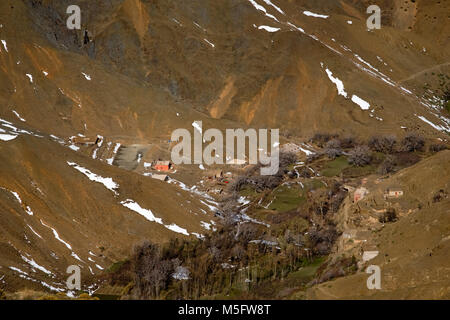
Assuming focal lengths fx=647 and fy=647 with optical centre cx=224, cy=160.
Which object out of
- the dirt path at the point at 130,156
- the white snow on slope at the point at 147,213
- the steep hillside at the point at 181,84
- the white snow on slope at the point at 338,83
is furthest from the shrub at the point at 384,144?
the white snow on slope at the point at 147,213

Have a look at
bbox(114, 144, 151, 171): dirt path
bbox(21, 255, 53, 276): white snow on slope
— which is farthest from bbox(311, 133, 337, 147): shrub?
bbox(21, 255, 53, 276): white snow on slope

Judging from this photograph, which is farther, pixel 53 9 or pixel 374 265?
pixel 53 9

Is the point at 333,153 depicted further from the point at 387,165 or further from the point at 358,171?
the point at 387,165

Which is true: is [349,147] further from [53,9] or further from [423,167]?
[53,9]

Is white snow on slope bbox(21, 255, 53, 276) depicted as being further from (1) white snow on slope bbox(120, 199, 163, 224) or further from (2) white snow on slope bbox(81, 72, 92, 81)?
(2) white snow on slope bbox(81, 72, 92, 81)

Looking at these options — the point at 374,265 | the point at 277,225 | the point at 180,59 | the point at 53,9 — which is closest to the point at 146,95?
the point at 180,59

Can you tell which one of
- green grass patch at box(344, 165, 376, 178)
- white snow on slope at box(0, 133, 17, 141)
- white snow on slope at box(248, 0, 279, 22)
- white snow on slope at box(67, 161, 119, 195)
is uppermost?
white snow on slope at box(248, 0, 279, 22)
